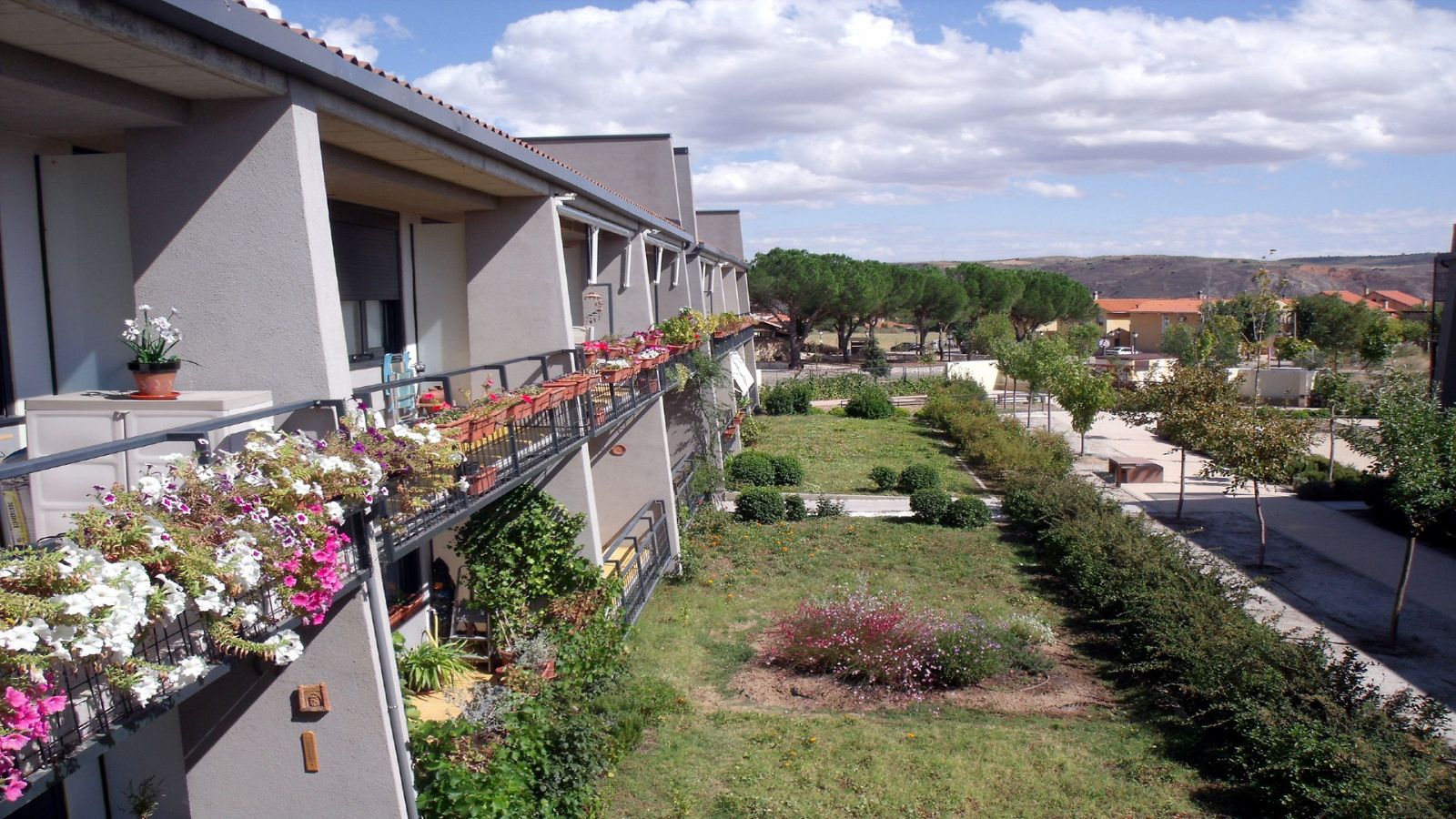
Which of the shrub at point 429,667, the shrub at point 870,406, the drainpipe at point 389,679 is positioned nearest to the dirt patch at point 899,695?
the shrub at point 429,667

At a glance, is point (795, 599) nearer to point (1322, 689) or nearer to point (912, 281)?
point (1322, 689)

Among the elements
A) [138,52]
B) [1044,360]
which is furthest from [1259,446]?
[138,52]

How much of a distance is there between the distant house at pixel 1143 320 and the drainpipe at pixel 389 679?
8619 centimetres

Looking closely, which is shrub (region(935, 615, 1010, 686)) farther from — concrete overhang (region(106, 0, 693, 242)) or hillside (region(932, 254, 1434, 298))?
hillside (region(932, 254, 1434, 298))

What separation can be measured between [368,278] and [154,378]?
513cm

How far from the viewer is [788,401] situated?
39.3 m

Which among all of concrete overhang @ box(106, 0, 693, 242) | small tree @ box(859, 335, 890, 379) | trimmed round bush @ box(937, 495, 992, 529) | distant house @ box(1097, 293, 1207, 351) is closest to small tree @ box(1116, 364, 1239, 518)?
trimmed round bush @ box(937, 495, 992, 529)

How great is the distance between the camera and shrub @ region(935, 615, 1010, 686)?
11.8m

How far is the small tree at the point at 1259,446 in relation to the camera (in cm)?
1759

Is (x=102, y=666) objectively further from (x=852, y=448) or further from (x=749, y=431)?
(x=749, y=431)

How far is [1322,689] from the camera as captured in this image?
9.67 m

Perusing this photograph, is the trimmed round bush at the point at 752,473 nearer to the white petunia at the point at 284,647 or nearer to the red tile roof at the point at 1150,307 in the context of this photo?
the white petunia at the point at 284,647

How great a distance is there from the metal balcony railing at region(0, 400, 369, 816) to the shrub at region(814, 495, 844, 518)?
51.9 feet

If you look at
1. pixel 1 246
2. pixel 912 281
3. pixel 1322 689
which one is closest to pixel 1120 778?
pixel 1322 689
